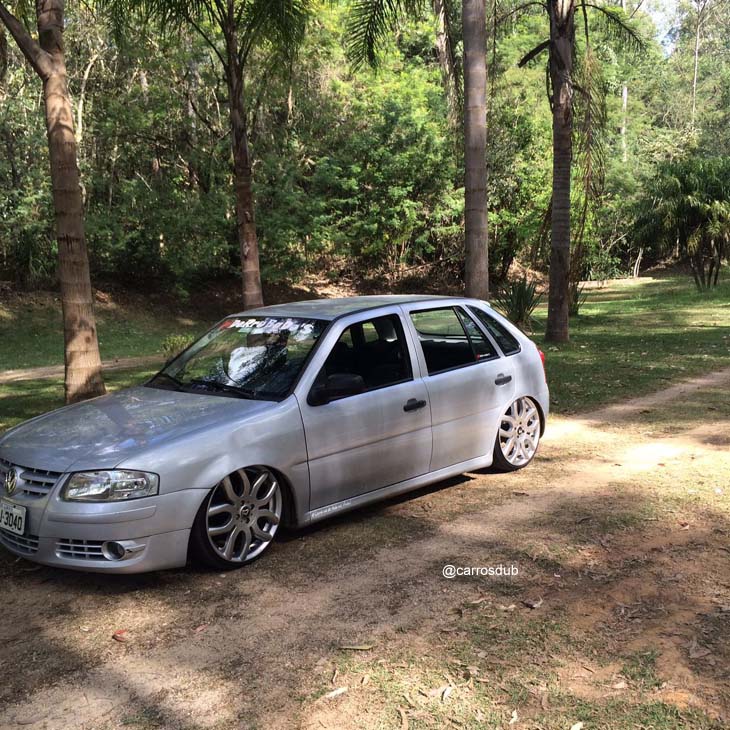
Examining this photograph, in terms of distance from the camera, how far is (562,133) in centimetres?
1406

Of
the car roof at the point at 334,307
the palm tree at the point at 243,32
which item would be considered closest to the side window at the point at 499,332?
the car roof at the point at 334,307

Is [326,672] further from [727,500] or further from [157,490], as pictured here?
[727,500]

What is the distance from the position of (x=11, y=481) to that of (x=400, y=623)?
2327 mm

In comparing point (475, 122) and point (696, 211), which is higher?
point (475, 122)

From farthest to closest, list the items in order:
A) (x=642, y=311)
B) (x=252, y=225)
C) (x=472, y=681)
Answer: (x=642, y=311)
(x=252, y=225)
(x=472, y=681)

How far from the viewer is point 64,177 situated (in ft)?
25.2

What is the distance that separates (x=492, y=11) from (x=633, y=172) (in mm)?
27569

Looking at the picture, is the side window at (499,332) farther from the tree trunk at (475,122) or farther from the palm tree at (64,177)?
the tree trunk at (475,122)

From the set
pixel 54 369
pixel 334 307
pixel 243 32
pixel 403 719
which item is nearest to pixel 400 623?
pixel 403 719

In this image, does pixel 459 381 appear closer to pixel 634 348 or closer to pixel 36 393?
pixel 36 393

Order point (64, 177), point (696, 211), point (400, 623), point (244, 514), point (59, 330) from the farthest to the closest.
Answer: point (696, 211), point (59, 330), point (64, 177), point (244, 514), point (400, 623)

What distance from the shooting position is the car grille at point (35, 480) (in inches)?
171

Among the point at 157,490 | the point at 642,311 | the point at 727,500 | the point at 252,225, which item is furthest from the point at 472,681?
the point at 642,311

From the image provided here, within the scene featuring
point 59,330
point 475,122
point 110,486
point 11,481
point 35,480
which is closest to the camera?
point 110,486
